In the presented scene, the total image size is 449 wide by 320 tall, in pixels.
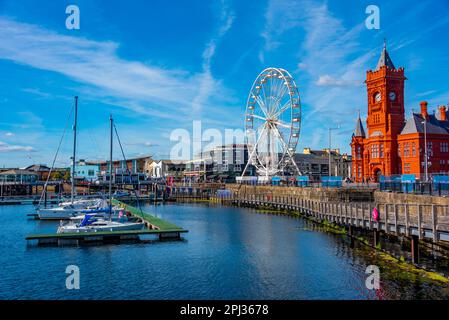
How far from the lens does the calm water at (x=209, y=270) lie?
2180cm

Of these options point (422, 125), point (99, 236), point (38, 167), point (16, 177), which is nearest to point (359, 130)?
point (422, 125)

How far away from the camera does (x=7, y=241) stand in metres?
38.6

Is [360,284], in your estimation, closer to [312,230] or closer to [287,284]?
[287,284]

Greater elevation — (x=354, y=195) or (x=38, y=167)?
(x=38, y=167)

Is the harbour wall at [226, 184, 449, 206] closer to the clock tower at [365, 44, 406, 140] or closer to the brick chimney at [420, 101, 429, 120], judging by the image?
the clock tower at [365, 44, 406, 140]

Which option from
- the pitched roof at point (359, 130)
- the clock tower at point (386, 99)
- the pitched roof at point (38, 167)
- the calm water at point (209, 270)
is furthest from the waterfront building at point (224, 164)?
the calm water at point (209, 270)

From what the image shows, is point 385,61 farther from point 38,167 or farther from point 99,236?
point 38,167

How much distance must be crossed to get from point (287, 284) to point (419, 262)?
373 inches

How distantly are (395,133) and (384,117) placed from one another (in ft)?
10.5

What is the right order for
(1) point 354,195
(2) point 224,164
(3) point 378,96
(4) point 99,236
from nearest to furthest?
(4) point 99,236 < (1) point 354,195 < (3) point 378,96 < (2) point 224,164

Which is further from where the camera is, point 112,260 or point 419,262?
point 112,260

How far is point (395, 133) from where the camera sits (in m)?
68.5

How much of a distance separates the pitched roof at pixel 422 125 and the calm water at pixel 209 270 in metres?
35.1
